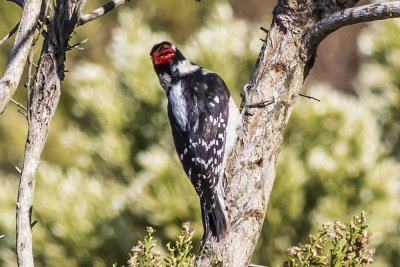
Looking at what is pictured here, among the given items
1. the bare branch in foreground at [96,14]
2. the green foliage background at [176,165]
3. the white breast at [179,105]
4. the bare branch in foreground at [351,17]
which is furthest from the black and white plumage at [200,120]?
the green foliage background at [176,165]

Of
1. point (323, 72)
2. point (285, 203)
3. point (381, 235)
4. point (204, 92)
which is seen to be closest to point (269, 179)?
point (204, 92)

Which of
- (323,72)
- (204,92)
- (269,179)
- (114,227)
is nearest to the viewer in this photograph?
(269,179)

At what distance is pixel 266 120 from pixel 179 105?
0.53 meters

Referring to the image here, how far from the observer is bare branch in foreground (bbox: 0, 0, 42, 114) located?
1.25 metres

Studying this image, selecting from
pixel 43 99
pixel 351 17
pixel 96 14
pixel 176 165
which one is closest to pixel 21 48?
pixel 43 99

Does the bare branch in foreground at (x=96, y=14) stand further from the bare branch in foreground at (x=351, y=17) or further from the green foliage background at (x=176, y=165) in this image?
the green foliage background at (x=176, y=165)

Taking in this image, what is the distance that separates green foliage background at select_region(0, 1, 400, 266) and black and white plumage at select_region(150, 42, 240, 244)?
1086 millimetres

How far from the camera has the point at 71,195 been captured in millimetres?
3256

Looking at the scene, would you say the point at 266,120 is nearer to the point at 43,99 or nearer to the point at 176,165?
the point at 43,99

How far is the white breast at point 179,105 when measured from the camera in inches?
76.8

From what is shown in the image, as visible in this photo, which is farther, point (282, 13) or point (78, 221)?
point (78, 221)

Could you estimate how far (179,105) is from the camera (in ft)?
6.46

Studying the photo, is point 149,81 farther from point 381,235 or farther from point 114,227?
point 381,235

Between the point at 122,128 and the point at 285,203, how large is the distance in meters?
1.13
